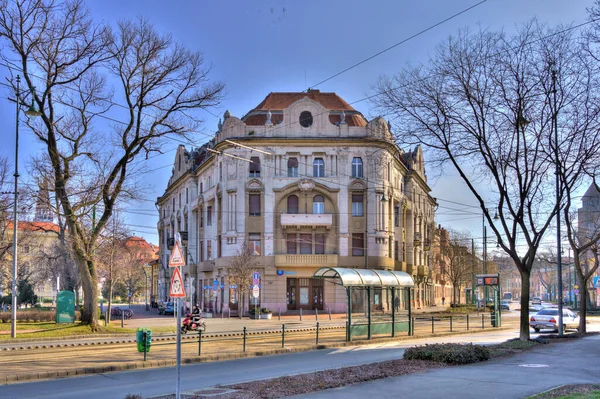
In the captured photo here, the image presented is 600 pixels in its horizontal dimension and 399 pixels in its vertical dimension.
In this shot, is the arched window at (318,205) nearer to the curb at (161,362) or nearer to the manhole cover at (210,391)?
the curb at (161,362)

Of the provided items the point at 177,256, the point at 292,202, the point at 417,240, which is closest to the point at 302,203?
the point at 292,202

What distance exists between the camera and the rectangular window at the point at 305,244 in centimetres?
5574

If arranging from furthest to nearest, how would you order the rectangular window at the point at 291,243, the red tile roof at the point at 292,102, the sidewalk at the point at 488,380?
1. the red tile roof at the point at 292,102
2. the rectangular window at the point at 291,243
3. the sidewalk at the point at 488,380

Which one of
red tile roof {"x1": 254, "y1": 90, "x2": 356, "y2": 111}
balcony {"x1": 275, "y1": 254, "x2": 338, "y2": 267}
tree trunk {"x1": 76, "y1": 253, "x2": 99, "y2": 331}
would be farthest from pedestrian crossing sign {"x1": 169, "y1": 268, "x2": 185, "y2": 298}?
red tile roof {"x1": 254, "y1": 90, "x2": 356, "y2": 111}

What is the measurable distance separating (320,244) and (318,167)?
6709 mm

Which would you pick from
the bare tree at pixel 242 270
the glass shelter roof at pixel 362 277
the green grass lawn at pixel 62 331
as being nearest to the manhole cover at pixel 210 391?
the glass shelter roof at pixel 362 277

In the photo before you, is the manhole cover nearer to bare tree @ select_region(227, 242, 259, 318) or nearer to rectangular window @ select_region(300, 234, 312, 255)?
bare tree @ select_region(227, 242, 259, 318)

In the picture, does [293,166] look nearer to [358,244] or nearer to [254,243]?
[254,243]

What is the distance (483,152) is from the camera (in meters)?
22.2

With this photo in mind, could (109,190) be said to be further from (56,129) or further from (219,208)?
(219,208)

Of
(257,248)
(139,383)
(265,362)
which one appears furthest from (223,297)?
(139,383)

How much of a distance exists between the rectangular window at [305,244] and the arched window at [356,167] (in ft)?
22.0

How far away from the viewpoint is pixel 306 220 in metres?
54.9

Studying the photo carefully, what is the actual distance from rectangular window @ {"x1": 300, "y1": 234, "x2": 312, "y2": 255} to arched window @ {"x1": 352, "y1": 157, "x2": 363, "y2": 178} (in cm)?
671
